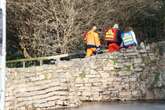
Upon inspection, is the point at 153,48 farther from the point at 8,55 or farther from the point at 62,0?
the point at 8,55

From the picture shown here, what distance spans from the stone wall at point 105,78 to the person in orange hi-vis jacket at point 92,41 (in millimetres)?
974

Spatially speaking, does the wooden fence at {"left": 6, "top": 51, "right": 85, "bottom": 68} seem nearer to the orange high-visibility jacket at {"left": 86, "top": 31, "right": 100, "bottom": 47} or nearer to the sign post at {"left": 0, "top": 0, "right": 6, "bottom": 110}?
the orange high-visibility jacket at {"left": 86, "top": 31, "right": 100, "bottom": 47}

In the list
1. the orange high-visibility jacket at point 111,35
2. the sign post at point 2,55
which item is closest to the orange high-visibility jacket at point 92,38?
the orange high-visibility jacket at point 111,35

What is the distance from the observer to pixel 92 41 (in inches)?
741

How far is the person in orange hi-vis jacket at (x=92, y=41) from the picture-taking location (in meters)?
18.7

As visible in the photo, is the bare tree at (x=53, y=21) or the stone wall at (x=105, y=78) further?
the bare tree at (x=53, y=21)

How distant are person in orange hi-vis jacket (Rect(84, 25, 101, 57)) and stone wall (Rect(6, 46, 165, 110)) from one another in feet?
3.20

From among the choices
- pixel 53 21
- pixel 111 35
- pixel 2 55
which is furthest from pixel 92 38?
pixel 2 55

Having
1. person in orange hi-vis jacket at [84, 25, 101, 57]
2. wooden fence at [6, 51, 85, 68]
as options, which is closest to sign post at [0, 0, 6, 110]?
wooden fence at [6, 51, 85, 68]

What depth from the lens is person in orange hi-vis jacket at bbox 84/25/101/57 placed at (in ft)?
61.3

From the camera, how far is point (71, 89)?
54.6ft

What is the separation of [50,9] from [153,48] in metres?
3.76

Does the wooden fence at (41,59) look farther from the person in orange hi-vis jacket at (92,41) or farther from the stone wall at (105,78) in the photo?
the stone wall at (105,78)

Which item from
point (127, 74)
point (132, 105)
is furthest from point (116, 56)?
point (132, 105)
